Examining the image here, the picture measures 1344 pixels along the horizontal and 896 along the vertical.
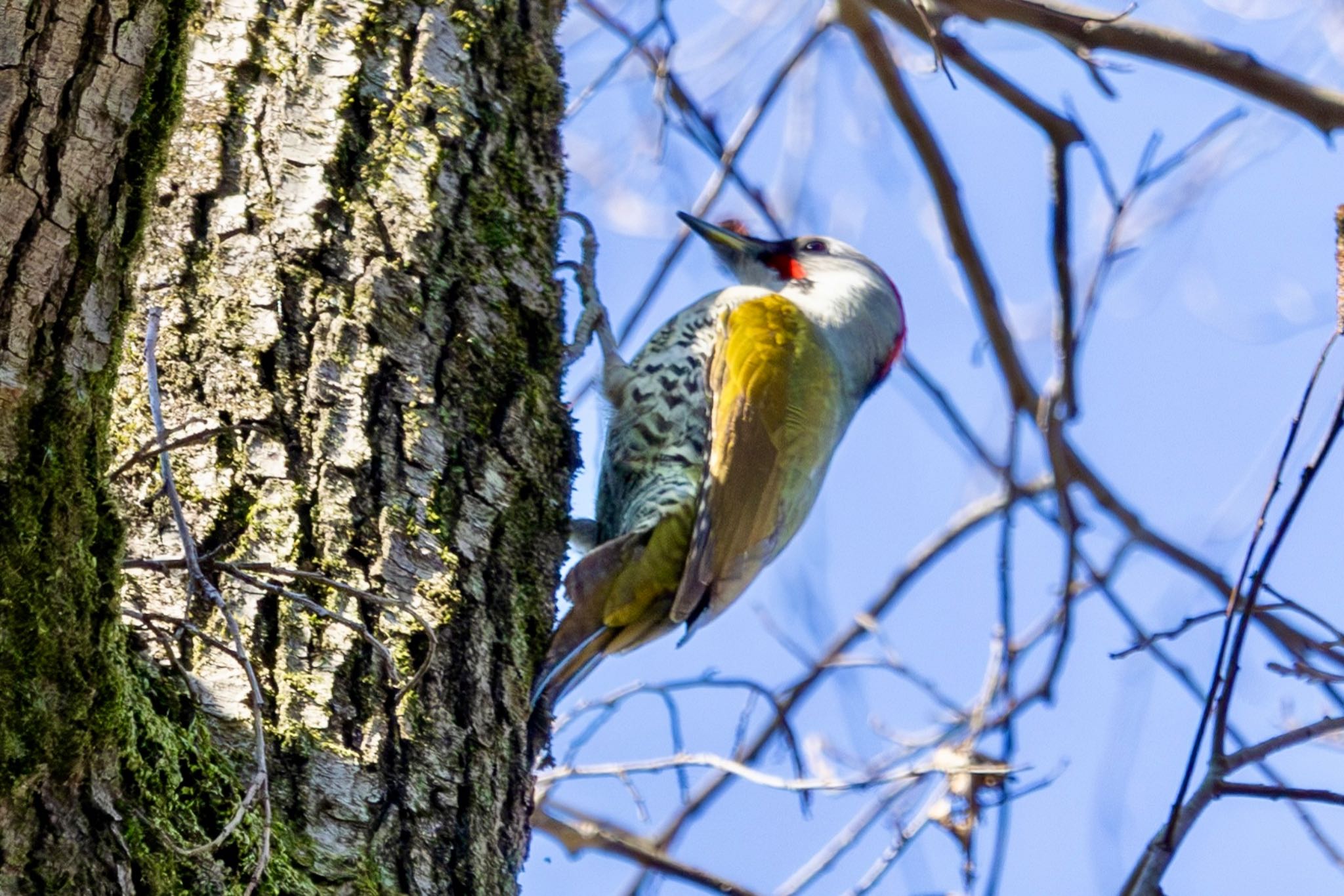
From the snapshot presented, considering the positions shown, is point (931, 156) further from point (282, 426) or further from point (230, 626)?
point (230, 626)

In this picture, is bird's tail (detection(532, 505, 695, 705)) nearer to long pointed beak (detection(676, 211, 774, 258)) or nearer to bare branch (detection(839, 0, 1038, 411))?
bare branch (detection(839, 0, 1038, 411))

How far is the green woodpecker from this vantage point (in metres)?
3.20

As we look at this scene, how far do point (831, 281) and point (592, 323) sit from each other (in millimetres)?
1360

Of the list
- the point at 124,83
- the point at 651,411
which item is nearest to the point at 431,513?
the point at 124,83

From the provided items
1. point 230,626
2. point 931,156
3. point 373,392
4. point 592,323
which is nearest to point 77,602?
point 230,626

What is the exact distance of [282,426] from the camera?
209cm

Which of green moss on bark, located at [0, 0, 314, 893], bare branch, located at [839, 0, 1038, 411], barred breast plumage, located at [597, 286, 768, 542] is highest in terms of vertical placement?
bare branch, located at [839, 0, 1038, 411]

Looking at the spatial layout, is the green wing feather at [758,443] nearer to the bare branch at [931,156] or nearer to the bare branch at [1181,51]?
the bare branch at [931,156]

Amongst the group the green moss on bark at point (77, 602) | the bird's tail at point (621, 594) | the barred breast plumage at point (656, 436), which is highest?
the barred breast plumage at point (656, 436)

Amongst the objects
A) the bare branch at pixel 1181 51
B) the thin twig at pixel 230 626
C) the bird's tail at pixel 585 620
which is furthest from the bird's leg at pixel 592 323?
the thin twig at pixel 230 626

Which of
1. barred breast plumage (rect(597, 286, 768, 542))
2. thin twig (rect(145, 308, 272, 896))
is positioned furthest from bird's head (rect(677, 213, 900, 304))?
thin twig (rect(145, 308, 272, 896))

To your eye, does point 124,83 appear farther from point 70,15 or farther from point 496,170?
point 496,170

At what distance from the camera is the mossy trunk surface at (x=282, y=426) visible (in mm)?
1291

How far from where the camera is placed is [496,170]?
2.54 meters
